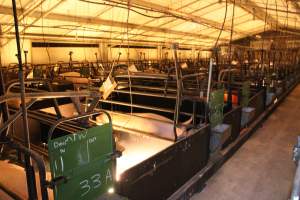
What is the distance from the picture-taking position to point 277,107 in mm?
5406

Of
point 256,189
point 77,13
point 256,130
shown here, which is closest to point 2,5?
point 77,13

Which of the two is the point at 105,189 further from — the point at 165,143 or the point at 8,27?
the point at 8,27

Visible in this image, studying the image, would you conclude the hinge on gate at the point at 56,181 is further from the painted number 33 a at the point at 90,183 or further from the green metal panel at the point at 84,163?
the painted number 33 a at the point at 90,183

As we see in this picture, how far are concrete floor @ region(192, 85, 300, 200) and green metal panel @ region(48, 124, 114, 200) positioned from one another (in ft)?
3.92

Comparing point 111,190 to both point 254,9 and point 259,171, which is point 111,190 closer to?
point 259,171

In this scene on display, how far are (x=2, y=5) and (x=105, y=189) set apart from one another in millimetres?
6529

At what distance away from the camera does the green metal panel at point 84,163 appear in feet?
3.55

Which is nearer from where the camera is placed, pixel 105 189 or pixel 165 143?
pixel 105 189

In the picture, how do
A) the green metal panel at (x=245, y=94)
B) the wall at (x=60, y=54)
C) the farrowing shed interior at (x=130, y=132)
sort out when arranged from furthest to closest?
1. the wall at (x=60, y=54)
2. the green metal panel at (x=245, y=94)
3. the farrowing shed interior at (x=130, y=132)

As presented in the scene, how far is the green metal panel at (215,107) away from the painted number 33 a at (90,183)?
1.39m

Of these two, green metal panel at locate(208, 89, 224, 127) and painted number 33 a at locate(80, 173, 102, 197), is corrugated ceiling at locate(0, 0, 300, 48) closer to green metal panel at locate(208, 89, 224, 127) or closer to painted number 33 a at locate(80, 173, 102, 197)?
green metal panel at locate(208, 89, 224, 127)

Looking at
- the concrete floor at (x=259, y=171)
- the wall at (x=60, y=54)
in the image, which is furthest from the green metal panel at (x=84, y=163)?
the wall at (x=60, y=54)

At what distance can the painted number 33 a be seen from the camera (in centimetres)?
121

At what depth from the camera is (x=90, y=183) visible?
1.24 m
